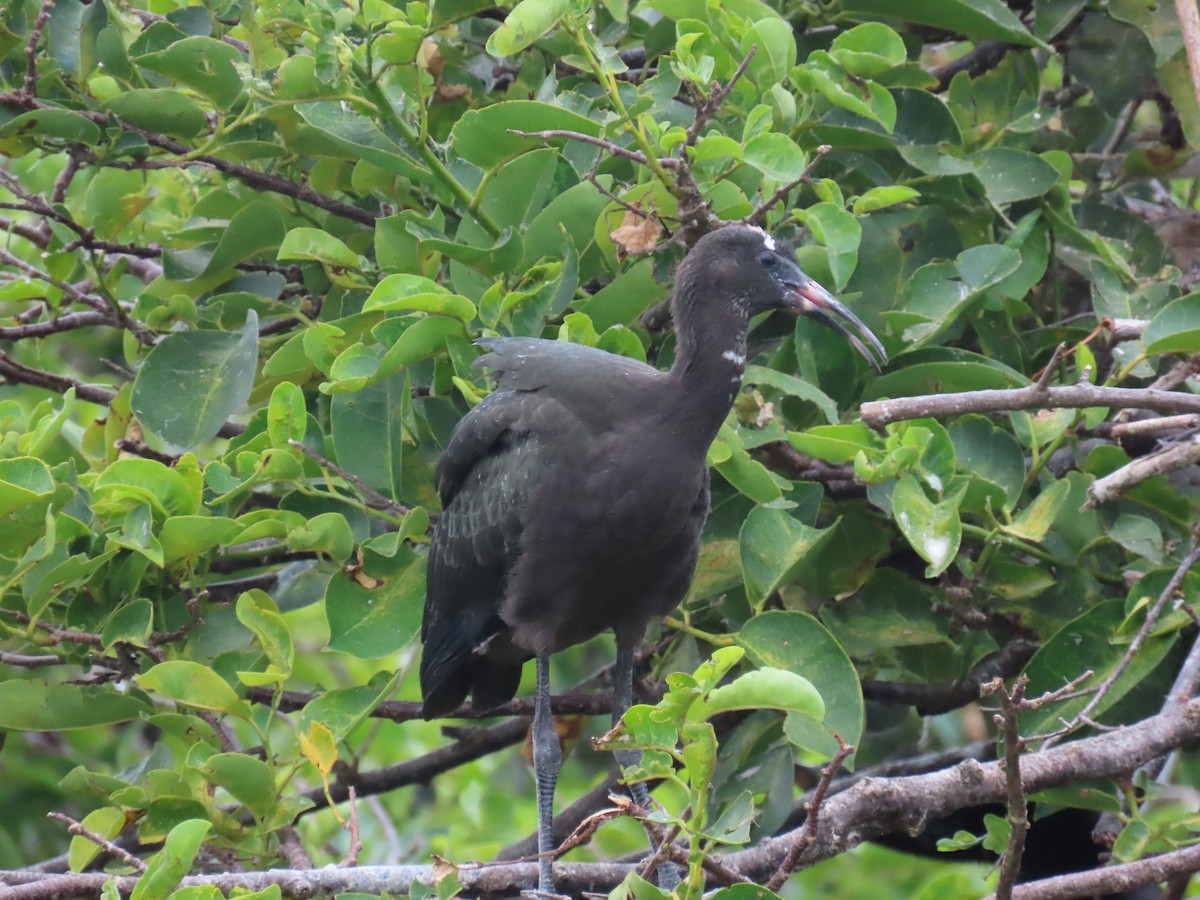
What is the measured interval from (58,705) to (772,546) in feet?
5.88

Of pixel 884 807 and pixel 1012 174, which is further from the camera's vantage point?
pixel 1012 174

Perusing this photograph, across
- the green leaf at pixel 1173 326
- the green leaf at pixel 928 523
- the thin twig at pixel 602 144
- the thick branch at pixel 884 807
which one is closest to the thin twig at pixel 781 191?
the thin twig at pixel 602 144

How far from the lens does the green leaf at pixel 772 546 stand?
11.6ft

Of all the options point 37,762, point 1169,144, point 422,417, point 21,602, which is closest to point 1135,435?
point 1169,144

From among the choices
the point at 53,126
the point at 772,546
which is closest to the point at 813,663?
the point at 772,546

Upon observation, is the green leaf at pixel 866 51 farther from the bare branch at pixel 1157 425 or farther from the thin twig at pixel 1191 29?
the bare branch at pixel 1157 425

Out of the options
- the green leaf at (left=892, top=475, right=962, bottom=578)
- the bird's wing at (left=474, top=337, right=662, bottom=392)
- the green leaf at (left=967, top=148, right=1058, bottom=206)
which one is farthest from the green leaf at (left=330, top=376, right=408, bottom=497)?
the green leaf at (left=967, top=148, right=1058, bottom=206)

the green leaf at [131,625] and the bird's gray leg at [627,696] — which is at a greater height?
the green leaf at [131,625]

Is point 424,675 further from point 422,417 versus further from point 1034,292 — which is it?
point 1034,292

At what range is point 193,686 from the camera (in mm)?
3502

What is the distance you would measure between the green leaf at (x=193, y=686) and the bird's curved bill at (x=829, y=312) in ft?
5.35

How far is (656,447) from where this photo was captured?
3.67m

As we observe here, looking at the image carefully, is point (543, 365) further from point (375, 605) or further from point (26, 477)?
point (26, 477)

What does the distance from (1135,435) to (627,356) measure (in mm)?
1307
